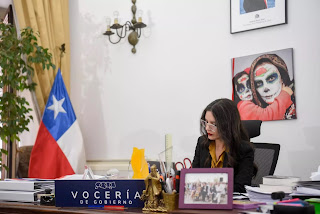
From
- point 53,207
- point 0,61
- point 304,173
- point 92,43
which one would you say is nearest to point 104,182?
point 53,207

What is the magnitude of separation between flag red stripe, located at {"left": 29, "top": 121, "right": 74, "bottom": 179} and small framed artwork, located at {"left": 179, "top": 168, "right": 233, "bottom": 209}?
9.78 feet

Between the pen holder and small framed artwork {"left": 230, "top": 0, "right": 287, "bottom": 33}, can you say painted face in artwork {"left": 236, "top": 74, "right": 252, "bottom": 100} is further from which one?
the pen holder

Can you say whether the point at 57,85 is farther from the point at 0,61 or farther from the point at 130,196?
the point at 130,196

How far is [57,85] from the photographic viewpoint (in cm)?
436

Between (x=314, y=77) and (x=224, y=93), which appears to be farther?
(x=224, y=93)

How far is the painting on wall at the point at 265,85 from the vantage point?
3.44 metres

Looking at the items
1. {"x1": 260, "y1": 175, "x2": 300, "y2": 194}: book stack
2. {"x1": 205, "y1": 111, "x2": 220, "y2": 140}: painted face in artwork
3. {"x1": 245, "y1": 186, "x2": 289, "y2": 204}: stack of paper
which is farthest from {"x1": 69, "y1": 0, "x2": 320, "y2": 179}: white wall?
{"x1": 245, "y1": 186, "x2": 289, "y2": 204}: stack of paper

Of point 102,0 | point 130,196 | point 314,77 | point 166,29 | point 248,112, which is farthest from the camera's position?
point 102,0

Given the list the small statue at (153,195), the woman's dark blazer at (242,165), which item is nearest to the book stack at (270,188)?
the small statue at (153,195)

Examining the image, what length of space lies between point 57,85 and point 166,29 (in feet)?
3.96

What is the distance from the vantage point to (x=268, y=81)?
3541 millimetres

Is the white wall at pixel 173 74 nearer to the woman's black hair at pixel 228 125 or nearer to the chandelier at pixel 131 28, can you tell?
the chandelier at pixel 131 28

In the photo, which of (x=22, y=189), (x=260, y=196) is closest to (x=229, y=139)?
(x=260, y=196)

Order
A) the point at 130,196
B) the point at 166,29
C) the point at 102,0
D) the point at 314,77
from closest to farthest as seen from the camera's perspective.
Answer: the point at 130,196, the point at 314,77, the point at 166,29, the point at 102,0
